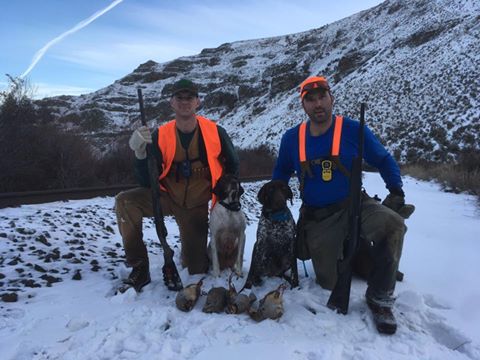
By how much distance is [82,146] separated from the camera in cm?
991

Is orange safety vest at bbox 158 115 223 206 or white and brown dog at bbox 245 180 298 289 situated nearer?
white and brown dog at bbox 245 180 298 289

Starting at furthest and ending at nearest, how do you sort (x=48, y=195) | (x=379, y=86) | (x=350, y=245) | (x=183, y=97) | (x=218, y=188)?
(x=379, y=86), (x=48, y=195), (x=218, y=188), (x=183, y=97), (x=350, y=245)

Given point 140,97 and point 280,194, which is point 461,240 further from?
point 140,97

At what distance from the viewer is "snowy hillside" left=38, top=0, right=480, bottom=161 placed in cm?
2244

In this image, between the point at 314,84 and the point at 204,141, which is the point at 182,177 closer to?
the point at 204,141

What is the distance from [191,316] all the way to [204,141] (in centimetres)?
182

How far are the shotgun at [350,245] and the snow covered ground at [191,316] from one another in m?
0.10

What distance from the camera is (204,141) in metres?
3.90

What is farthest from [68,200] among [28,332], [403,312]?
[403,312]

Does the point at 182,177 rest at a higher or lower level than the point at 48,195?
higher

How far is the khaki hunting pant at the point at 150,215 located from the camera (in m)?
3.71

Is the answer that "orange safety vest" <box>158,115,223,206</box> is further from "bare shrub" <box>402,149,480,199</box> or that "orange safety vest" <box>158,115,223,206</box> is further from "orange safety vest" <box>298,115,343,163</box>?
"bare shrub" <box>402,149,480,199</box>

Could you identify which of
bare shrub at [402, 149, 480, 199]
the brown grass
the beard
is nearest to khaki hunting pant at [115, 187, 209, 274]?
the beard

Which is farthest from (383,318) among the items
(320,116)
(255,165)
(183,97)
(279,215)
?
(255,165)
